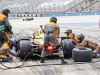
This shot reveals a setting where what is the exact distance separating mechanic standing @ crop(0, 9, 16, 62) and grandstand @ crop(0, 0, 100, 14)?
40.6m

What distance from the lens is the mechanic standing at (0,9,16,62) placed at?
10.2m

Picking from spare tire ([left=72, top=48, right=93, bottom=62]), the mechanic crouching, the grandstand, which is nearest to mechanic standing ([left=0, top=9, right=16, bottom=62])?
spare tire ([left=72, top=48, right=93, bottom=62])

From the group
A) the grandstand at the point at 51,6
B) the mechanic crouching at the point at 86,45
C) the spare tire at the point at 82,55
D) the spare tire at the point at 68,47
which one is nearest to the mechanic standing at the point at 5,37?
the spare tire at the point at 68,47

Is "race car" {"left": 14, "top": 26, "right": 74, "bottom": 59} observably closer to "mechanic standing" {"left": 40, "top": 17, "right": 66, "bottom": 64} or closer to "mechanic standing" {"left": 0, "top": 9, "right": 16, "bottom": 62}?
"mechanic standing" {"left": 40, "top": 17, "right": 66, "bottom": 64}

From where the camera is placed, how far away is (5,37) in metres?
11.0

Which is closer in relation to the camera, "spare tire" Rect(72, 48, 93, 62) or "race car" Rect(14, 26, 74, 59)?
"spare tire" Rect(72, 48, 93, 62)

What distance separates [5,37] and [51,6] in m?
51.0

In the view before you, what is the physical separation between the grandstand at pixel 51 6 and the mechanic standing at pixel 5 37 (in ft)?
133

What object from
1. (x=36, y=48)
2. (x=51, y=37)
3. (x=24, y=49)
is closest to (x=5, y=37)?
(x=24, y=49)

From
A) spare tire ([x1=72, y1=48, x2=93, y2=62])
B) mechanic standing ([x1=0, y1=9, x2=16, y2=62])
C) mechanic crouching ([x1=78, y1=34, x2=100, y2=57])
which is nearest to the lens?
spare tire ([x1=72, y1=48, x2=93, y2=62])

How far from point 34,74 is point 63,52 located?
260 cm

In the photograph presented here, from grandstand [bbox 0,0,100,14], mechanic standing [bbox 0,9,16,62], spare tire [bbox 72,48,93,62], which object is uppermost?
mechanic standing [bbox 0,9,16,62]

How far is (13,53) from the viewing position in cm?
1056

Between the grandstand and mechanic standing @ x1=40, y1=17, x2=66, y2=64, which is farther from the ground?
mechanic standing @ x1=40, y1=17, x2=66, y2=64
